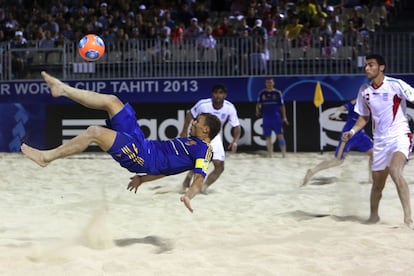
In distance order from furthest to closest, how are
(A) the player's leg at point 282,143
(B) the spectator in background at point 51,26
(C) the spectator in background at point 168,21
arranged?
(B) the spectator in background at point 51,26, (C) the spectator in background at point 168,21, (A) the player's leg at point 282,143

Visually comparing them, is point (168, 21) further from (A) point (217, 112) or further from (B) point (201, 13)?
(A) point (217, 112)

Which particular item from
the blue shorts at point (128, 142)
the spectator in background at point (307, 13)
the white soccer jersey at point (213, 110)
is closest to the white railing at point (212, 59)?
the spectator in background at point (307, 13)

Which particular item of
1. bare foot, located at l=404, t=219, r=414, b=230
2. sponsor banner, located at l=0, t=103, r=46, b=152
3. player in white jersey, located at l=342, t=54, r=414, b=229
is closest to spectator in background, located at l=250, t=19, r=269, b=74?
sponsor banner, located at l=0, t=103, r=46, b=152

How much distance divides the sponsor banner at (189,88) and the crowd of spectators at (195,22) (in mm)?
597

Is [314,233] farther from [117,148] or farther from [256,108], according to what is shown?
[256,108]

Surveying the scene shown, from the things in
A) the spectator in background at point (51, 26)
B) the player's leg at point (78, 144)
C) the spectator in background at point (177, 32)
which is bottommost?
the player's leg at point (78, 144)

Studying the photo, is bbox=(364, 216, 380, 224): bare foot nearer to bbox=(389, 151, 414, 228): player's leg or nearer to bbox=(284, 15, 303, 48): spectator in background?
bbox=(389, 151, 414, 228): player's leg

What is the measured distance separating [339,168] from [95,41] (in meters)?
6.36

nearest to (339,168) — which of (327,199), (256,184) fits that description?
(256,184)

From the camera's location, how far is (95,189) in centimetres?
1034

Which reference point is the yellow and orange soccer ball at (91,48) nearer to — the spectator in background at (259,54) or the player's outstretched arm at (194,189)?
the player's outstretched arm at (194,189)

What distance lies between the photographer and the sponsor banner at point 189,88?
1484 centimetres

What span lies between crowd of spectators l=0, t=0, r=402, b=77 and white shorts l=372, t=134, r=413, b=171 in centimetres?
768

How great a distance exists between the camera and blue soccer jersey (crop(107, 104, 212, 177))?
245 inches
